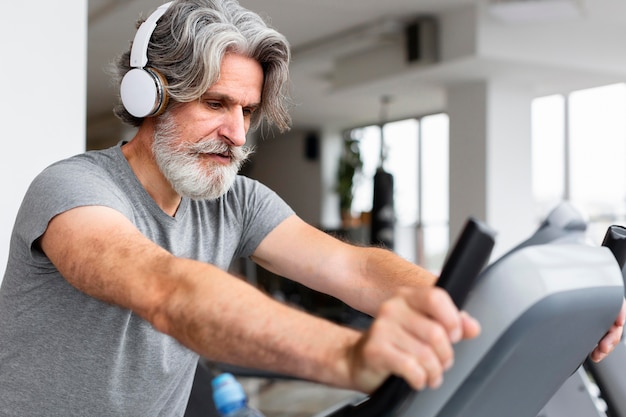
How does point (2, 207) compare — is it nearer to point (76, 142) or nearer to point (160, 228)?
point (76, 142)

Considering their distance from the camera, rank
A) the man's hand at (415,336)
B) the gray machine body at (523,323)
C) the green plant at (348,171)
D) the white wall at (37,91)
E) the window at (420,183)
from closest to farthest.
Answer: the man's hand at (415,336), the gray machine body at (523,323), the white wall at (37,91), the window at (420,183), the green plant at (348,171)

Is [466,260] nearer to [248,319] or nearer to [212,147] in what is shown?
[248,319]

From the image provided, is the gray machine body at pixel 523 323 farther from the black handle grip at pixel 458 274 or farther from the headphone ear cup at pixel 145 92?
the headphone ear cup at pixel 145 92

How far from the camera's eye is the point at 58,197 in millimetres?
1018

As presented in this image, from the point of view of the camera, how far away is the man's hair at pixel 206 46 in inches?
50.4

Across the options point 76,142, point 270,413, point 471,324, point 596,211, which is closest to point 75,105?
point 76,142

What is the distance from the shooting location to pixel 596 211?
7.27 m

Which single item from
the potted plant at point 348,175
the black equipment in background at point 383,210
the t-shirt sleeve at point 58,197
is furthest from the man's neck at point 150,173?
the potted plant at point 348,175

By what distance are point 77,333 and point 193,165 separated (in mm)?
328

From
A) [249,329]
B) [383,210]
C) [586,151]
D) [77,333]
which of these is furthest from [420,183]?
[249,329]

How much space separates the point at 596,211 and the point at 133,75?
260 inches

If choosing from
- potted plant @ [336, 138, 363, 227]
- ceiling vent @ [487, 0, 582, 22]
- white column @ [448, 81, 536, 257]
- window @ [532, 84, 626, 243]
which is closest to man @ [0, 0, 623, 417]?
ceiling vent @ [487, 0, 582, 22]

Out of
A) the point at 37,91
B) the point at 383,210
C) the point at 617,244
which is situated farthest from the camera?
the point at 383,210

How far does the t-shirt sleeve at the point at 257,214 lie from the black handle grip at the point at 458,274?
0.78 m
